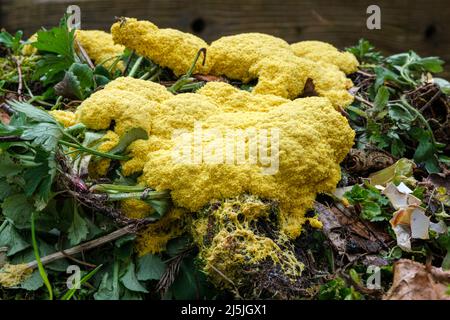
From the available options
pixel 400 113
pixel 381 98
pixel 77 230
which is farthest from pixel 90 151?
pixel 400 113

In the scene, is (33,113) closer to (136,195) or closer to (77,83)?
(136,195)

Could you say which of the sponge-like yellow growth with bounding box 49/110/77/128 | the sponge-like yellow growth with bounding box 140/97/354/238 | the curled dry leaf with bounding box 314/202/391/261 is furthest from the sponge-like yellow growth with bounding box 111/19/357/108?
the curled dry leaf with bounding box 314/202/391/261

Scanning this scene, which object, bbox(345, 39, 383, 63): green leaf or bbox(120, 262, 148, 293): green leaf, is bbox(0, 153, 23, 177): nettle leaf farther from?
bbox(345, 39, 383, 63): green leaf

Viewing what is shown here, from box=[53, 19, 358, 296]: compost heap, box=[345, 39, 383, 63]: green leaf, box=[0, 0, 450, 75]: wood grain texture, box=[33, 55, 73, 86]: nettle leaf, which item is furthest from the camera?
box=[0, 0, 450, 75]: wood grain texture

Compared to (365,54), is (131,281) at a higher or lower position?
lower

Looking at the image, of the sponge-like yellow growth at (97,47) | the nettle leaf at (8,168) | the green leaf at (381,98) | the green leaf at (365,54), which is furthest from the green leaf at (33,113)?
the green leaf at (365,54)
